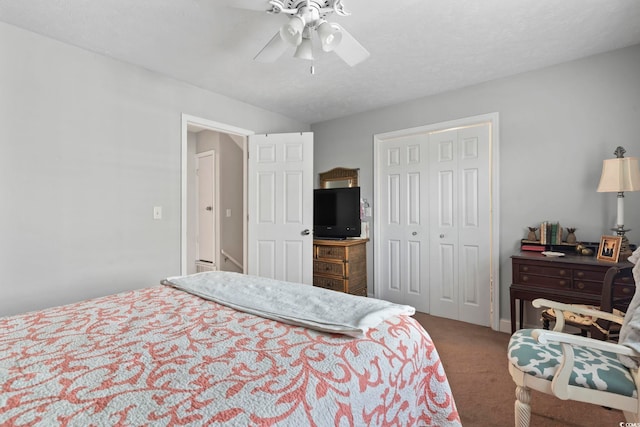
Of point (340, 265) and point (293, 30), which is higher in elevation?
point (293, 30)

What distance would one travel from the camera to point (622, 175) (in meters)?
2.20

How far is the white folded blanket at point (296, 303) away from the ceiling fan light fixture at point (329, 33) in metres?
1.42

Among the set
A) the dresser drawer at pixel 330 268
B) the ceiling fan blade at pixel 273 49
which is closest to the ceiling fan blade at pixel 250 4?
the ceiling fan blade at pixel 273 49

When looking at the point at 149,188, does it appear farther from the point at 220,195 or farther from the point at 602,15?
the point at 602,15

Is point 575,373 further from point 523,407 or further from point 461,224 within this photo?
point 461,224

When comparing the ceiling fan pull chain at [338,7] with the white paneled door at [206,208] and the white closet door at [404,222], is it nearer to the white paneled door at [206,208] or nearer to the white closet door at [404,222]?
the white closet door at [404,222]

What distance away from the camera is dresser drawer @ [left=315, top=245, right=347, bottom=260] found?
352 cm

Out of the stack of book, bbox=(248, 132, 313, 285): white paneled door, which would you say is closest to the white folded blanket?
bbox=(248, 132, 313, 285): white paneled door

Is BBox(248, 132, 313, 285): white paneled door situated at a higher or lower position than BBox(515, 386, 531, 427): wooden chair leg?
higher

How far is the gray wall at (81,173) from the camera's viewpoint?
2.06 metres

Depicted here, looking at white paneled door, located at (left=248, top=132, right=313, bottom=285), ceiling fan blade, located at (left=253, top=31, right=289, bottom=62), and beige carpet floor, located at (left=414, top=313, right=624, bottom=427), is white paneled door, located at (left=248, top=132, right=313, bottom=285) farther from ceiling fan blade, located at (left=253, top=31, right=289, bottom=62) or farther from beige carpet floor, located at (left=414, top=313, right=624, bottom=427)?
beige carpet floor, located at (left=414, top=313, right=624, bottom=427)

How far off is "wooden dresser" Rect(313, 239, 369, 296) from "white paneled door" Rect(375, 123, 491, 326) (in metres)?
0.26

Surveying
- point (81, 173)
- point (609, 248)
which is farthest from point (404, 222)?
point (81, 173)

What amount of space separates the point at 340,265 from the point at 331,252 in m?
0.19
